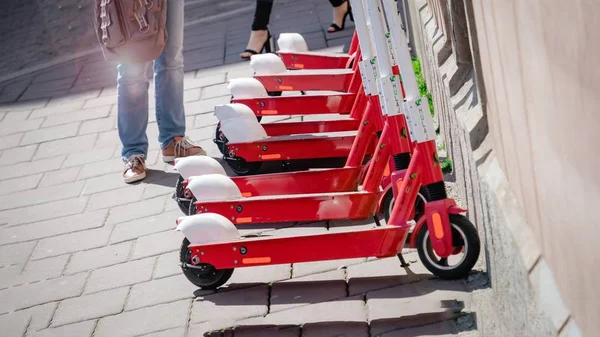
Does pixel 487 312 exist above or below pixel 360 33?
below

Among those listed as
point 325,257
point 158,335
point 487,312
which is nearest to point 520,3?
point 487,312

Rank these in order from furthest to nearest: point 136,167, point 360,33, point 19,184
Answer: point 19,184 < point 136,167 < point 360,33

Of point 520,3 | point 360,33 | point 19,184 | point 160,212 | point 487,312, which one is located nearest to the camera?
point 520,3

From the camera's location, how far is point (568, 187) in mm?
2596

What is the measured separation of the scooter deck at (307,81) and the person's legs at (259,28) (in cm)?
153

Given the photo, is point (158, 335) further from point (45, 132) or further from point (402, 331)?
point (45, 132)

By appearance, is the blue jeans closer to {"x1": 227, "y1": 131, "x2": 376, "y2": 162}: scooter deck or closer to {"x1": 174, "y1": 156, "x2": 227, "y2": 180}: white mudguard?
{"x1": 227, "y1": 131, "x2": 376, "y2": 162}: scooter deck

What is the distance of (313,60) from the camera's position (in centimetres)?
717

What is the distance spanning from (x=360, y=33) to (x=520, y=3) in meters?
1.75

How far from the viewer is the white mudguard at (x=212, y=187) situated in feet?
16.3

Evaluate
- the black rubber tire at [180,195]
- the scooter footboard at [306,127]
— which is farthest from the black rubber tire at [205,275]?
the scooter footboard at [306,127]

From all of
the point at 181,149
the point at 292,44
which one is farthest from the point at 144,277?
the point at 292,44

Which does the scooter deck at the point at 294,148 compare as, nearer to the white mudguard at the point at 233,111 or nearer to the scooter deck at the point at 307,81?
the white mudguard at the point at 233,111

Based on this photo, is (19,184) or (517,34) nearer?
(517,34)
